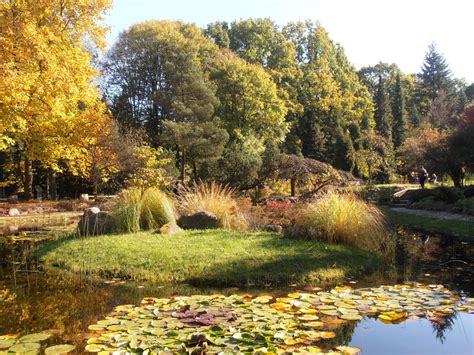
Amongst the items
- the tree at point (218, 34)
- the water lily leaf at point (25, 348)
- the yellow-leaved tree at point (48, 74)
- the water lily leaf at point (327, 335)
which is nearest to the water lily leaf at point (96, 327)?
the water lily leaf at point (25, 348)

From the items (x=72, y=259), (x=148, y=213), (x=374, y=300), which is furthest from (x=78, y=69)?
(x=374, y=300)

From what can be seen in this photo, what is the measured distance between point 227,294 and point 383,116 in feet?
109

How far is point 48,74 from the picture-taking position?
13.5 m

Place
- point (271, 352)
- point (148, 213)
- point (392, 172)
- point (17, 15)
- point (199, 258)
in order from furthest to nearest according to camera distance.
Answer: point (392, 172) → point (17, 15) → point (148, 213) → point (199, 258) → point (271, 352)

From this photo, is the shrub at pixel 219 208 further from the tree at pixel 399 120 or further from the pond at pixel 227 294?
the tree at pixel 399 120

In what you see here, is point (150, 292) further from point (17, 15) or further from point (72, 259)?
point (17, 15)

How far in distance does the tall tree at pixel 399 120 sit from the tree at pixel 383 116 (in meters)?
0.57

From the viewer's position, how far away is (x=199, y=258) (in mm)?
6852

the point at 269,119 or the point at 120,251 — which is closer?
the point at 120,251

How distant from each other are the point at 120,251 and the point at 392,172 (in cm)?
2522

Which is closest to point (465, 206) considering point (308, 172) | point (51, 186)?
point (308, 172)

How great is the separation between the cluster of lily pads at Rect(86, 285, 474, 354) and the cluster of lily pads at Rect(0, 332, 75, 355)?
240 millimetres

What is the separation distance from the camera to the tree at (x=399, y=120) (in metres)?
35.5

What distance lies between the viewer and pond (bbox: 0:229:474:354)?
399 cm
